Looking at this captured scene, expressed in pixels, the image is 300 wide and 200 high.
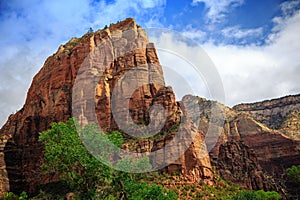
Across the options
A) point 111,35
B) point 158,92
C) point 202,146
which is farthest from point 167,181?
point 111,35

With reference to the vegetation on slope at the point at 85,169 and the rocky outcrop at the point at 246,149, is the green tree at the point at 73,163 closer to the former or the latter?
the vegetation on slope at the point at 85,169

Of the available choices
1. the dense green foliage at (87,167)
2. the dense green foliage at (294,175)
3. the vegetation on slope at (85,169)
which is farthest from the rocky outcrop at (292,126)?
the dense green foliage at (87,167)

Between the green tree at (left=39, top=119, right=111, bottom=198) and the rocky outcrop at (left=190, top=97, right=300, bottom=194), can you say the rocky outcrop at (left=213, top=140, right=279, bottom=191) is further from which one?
the green tree at (left=39, top=119, right=111, bottom=198)

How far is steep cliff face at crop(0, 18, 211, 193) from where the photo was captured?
90.1 meters

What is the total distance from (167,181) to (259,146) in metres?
89.9

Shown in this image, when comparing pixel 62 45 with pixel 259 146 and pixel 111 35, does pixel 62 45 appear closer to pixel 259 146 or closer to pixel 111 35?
pixel 111 35

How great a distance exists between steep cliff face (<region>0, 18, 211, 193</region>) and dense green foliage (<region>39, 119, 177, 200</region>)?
42030mm

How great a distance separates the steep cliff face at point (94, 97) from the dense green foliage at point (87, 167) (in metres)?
42.0

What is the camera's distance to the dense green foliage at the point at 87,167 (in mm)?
37750

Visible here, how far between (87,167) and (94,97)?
189ft

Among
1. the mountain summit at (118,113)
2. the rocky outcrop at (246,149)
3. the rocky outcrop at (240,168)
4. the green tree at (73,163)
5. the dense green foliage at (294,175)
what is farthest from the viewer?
the dense green foliage at (294,175)

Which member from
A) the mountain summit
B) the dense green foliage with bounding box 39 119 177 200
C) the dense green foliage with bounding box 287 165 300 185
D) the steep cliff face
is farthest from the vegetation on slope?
the dense green foliage with bounding box 287 165 300 185

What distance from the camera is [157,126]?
287ft

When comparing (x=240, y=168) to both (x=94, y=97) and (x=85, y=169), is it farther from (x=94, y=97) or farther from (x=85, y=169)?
(x=85, y=169)
